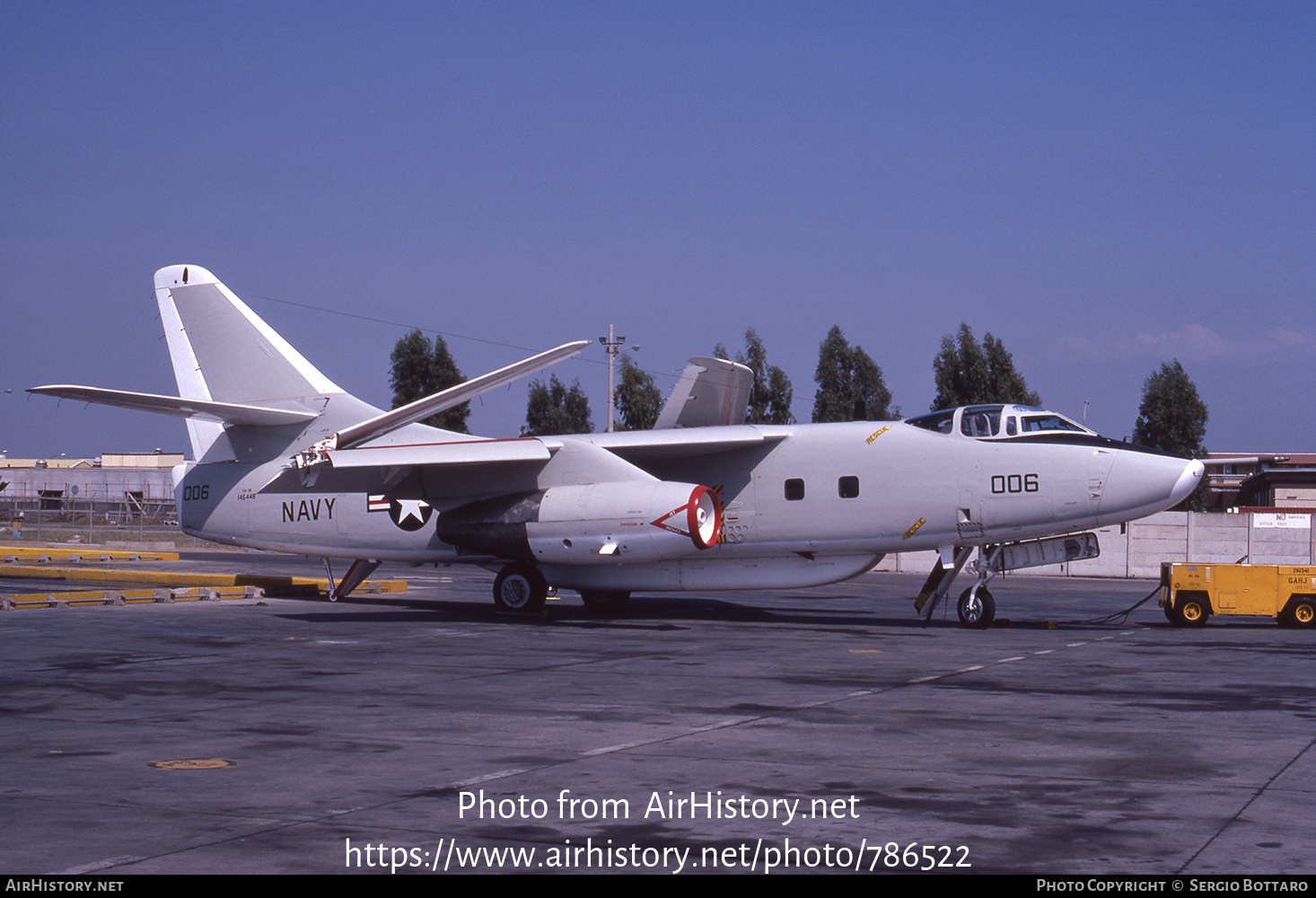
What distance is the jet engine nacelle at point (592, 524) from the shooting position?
784 inches

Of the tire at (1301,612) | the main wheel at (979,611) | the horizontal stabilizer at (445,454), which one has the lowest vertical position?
the tire at (1301,612)

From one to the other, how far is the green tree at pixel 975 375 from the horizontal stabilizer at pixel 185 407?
1747 inches

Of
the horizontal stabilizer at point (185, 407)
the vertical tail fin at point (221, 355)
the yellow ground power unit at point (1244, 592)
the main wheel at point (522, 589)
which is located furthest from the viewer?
the vertical tail fin at point (221, 355)

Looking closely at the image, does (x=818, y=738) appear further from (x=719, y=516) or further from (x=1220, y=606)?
(x=1220, y=606)

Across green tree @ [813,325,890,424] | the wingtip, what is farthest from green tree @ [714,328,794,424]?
the wingtip

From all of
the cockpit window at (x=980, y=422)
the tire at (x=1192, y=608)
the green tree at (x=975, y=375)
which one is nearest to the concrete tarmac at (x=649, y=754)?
the cockpit window at (x=980, y=422)

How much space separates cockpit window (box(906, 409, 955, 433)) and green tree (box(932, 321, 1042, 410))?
4196cm

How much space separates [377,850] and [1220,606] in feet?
68.6

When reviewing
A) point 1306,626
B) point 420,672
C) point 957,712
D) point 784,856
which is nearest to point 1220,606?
point 1306,626

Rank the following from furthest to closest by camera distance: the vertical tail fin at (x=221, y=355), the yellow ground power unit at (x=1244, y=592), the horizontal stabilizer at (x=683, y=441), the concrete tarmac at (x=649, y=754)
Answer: the vertical tail fin at (x=221, y=355) < the yellow ground power unit at (x=1244, y=592) < the horizontal stabilizer at (x=683, y=441) < the concrete tarmac at (x=649, y=754)

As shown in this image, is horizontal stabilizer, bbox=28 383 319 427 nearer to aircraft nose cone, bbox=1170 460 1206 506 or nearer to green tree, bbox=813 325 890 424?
aircraft nose cone, bbox=1170 460 1206 506

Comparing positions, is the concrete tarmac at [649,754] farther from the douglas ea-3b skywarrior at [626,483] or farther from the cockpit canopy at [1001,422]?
the cockpit canopy at [1001,422]

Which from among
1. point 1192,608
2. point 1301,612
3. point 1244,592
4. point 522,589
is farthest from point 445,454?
point 1301,612

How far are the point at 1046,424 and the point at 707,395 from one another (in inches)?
281
